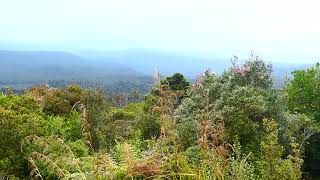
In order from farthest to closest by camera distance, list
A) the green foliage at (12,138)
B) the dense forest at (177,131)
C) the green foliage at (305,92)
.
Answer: the green foliage at (305,92), the green foliage at (12,138), the dense forest at (177,131)

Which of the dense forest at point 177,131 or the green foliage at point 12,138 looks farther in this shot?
the green foliage at point 12,138

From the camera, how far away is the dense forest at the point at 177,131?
743 cm

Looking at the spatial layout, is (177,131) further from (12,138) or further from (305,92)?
(305,92)

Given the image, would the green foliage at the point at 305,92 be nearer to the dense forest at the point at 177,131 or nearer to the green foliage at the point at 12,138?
the dense forest at the point at 177,131

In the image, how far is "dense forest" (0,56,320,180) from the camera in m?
7.43

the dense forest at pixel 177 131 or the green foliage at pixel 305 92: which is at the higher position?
the dense forest at pixel 177 131

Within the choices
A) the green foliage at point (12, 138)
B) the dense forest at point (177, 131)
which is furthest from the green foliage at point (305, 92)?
the green foliage at point (12, 138)

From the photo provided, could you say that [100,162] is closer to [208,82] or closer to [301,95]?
[208,82]

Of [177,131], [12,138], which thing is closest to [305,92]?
[12,138]

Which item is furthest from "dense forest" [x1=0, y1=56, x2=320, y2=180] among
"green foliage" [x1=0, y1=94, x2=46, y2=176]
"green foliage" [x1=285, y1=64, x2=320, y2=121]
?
"green foliage" [x1=285, y1=64, x2=320, y2=121]

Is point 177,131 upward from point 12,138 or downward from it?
upward

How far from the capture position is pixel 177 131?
1050cm

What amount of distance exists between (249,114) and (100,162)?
12347mm

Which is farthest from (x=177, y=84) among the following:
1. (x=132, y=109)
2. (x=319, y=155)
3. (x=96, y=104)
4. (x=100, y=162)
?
(x=100, y=162)
